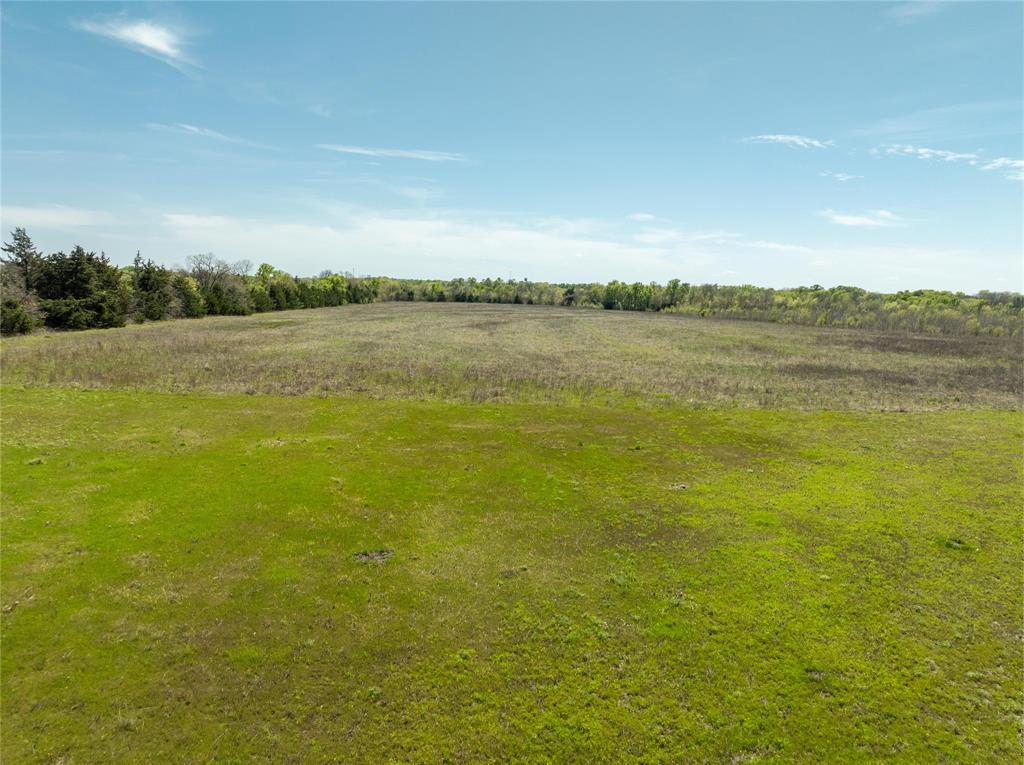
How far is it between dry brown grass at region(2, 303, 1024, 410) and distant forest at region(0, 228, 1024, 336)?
5.03 m

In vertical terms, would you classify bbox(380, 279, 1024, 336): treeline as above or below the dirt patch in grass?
above

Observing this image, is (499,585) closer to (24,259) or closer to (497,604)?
(497,604)

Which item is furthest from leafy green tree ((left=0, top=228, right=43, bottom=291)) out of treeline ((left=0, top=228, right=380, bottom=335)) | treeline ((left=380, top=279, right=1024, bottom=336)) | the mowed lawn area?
treeline ((left=380, top=279, right=1024, bottom=336))

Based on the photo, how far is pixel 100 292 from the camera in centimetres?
5841

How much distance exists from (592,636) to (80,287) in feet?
238

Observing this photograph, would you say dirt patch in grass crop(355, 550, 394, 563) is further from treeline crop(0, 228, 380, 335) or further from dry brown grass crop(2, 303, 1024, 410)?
treeline crop(0, 228, 380, 335)

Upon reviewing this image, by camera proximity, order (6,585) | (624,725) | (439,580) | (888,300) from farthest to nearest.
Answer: (888,300) < (439,580) < (6,585) < (624,725)

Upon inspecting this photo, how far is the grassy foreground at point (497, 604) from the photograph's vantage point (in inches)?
312

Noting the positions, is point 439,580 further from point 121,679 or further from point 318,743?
point 121,679

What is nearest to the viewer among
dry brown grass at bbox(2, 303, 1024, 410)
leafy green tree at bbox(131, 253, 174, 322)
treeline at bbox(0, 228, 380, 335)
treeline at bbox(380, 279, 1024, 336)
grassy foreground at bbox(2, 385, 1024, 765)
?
grassy foreground at bbox(2, 385, 1024, 765)

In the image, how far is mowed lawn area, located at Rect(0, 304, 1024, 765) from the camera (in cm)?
797

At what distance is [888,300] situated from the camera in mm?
125062

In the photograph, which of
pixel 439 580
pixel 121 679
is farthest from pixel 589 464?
pixel 121 679


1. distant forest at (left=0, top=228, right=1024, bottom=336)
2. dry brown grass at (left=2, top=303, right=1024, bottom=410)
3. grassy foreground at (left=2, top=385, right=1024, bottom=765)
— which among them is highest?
distant forest at (left=0, top=228, right=1024, bottom=336)
